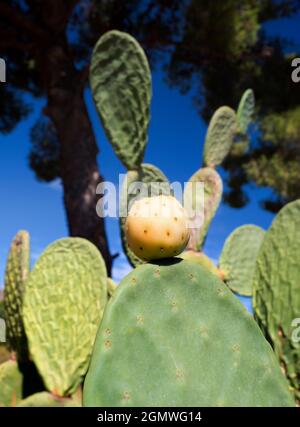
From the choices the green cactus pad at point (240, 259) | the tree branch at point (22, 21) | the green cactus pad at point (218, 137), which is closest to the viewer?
the green cactus pad at point (218, 137)

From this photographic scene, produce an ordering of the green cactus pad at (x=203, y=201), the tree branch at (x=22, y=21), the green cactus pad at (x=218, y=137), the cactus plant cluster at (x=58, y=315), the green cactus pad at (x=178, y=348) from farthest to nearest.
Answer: the tree branch at (x=22, y=21) → the green cactus pad at (x=218, y=137) → the green cactus pad at (x=203, y=201) → the cactus plant cluster at (x=58, y=315) → the green cactus pad at (x=178, y=348)

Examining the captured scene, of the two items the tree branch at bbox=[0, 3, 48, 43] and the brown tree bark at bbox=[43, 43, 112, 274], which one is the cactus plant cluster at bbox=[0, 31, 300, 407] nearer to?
the brown tree bark at bbox=[43, 43, 112, 274]

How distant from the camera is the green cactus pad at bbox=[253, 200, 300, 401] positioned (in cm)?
134

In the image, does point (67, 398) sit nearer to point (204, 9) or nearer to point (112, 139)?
point (112, 139)

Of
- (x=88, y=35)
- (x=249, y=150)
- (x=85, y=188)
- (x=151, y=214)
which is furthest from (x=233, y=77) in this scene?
(x=151, y=214)

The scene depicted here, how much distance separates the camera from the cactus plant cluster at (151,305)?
802 mm

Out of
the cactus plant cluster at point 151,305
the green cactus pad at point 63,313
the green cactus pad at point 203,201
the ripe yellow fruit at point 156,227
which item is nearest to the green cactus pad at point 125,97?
the cactus plant cluster at point 151,305

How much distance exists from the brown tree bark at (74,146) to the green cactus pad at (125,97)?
185 centimetres

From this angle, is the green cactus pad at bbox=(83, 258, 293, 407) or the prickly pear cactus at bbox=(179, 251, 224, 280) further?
the prickly pear cactus at bbox=(179, 251, 224, 280)

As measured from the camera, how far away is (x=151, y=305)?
84cm

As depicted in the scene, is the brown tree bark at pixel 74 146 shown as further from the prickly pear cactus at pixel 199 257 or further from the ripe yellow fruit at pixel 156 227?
the ripe yellow fruit at pixel 156 227

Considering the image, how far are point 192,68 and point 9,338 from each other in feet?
15.4

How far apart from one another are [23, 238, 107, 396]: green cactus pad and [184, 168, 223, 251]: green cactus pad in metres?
0.75

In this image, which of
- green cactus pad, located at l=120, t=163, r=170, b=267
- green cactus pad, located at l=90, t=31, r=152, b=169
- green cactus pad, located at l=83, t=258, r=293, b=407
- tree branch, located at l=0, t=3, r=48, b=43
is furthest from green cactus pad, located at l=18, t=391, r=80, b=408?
tree branch, located at l=0, t=3, r=48, b=43
